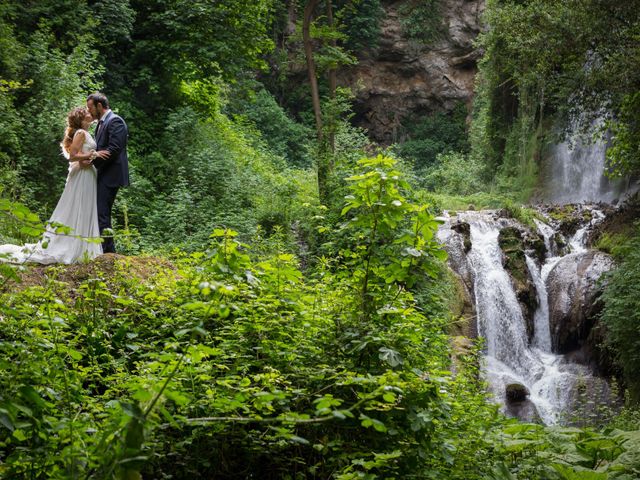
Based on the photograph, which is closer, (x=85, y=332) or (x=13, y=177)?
(x=85, y=332)

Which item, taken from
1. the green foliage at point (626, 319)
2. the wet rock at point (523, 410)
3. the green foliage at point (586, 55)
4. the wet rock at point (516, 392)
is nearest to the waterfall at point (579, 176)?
the green foliage at point (586, 55)

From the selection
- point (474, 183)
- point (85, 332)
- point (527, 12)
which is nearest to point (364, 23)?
point (474, 183)

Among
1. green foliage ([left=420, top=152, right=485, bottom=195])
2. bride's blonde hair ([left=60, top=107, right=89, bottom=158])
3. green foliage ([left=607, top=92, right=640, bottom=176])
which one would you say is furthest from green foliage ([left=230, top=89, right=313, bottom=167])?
bride's blonde hair ([left=60, top=107, right=89, bottom=158])

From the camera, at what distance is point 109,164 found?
7473 millimetres

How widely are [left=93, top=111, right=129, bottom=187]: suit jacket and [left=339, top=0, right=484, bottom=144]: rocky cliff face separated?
29.9 m

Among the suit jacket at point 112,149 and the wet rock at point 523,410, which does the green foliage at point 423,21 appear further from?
the suit jacket at point 112,149

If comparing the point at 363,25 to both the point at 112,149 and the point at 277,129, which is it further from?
the point at 112,149

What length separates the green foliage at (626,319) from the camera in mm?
10406

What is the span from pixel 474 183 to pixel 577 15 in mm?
15124

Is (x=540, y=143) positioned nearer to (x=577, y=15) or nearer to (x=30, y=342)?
(x=577, y=15)

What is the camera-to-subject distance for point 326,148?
44.5ft

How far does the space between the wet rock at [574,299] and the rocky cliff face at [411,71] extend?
23204 millimetres

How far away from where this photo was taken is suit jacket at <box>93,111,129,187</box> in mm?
7387

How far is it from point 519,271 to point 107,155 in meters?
10.8
